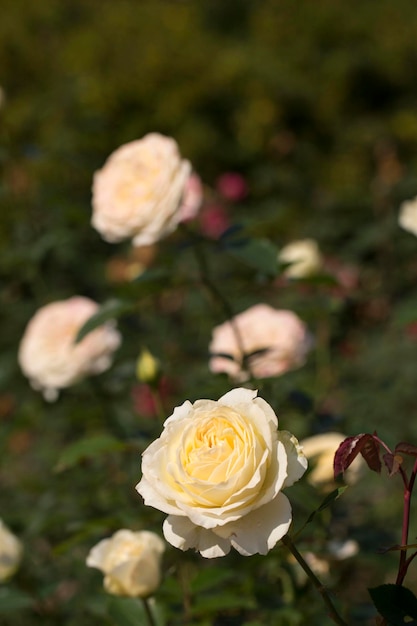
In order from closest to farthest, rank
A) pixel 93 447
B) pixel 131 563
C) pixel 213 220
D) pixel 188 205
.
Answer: pixel 131 563 → pixel 93 447 → pixel 188 205 → pixel 213 220

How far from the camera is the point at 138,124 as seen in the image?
5.28 m

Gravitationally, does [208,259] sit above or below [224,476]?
below

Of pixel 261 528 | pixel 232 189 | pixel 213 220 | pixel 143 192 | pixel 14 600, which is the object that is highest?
pixel 261 528

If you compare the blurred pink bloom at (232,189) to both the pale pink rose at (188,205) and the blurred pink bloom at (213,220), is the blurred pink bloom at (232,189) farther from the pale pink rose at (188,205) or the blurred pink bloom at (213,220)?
the pale pink rose at (188,205)

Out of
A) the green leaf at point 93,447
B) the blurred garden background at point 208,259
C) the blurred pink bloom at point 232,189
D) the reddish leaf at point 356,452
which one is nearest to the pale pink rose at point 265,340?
the blurred garden background at point 208,259

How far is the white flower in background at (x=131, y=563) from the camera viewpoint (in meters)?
0.96

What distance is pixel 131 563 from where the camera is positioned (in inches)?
37.5

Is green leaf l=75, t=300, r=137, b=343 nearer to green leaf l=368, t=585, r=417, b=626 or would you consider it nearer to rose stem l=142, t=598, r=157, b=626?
rose stem l=142, t=598, r=157, b=626

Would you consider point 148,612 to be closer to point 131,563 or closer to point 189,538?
point 131,563

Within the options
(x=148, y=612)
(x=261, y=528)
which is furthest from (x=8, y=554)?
(x=261, y=528)

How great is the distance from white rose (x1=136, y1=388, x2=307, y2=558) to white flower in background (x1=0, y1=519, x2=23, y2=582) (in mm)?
642

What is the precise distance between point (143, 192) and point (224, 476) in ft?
2.35

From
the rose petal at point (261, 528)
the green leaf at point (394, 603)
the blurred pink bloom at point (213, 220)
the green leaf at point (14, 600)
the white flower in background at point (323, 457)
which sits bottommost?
the blurred pink bloom at point (213, 220)

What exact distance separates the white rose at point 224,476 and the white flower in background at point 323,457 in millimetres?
476
